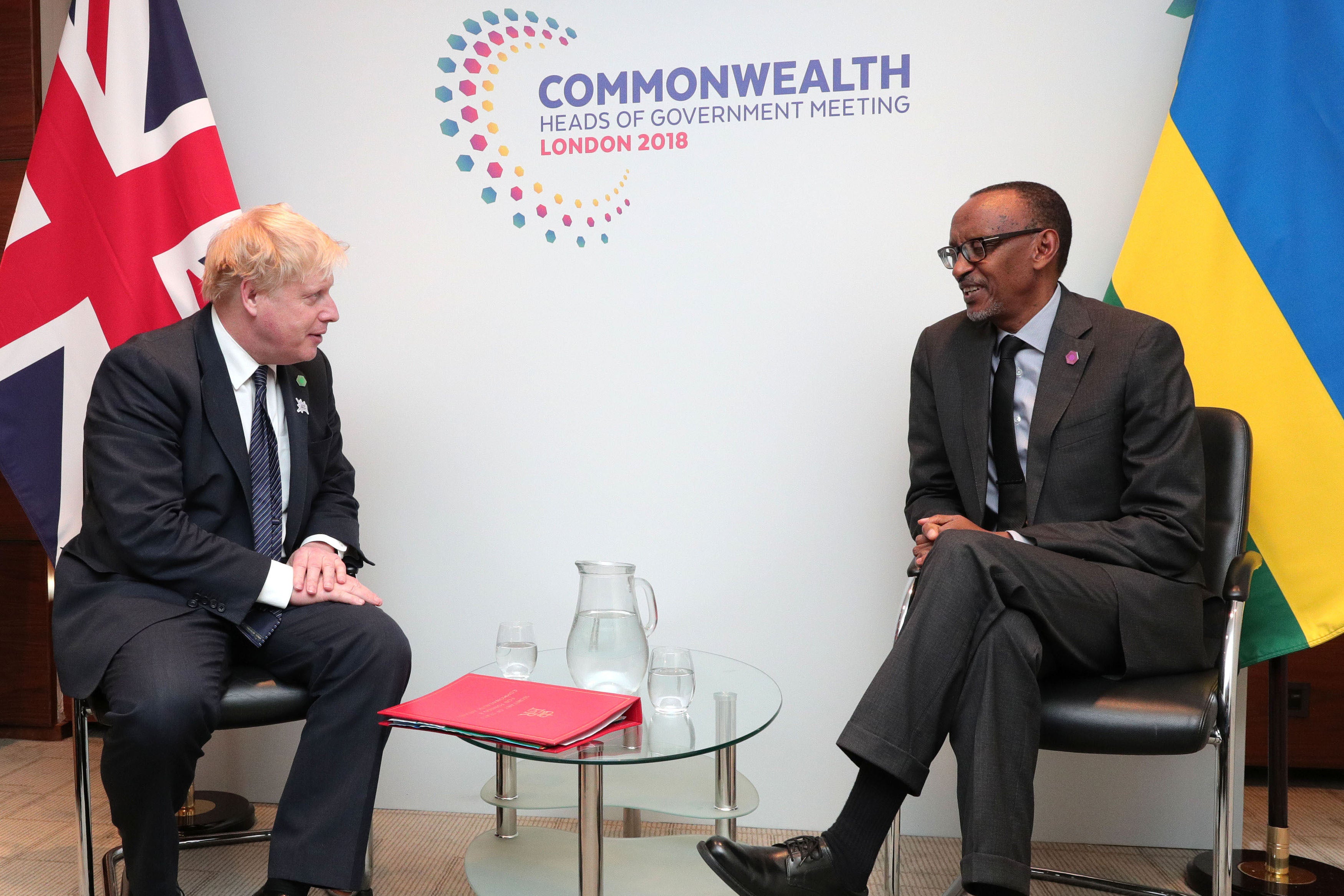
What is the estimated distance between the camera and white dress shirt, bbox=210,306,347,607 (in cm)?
214

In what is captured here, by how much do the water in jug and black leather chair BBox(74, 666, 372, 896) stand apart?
1.83 feet

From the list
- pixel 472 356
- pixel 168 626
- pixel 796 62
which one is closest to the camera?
pixel 168 626

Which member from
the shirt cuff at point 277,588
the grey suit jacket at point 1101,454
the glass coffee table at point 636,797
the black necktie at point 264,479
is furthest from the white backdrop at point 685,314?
the shirt cuff at point 277,588

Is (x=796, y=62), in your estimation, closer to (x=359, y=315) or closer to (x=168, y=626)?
(x=359, y=315)

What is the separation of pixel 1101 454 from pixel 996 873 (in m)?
0.93

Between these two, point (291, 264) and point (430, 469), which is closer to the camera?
point (291, 264)

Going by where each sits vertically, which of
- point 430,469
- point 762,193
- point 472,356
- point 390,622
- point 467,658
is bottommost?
point 467,658

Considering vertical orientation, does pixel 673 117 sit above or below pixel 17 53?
below

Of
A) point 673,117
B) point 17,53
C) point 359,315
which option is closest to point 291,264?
point 359,315

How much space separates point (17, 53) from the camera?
3.21 meters

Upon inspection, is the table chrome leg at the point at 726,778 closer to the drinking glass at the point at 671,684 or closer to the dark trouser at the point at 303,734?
the drinking glass at the point at 671,684

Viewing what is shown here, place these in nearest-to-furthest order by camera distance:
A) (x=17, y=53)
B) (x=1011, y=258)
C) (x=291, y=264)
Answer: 1. (x=291, y=264)
2. (x=1011, y=258)
3. (x=17, y=53)

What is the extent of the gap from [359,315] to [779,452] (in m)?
1.21

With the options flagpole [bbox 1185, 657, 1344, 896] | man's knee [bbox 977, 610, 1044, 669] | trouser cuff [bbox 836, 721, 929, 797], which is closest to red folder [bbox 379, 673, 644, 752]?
trouser cuff [bbox 836, 721, 929, 797]
